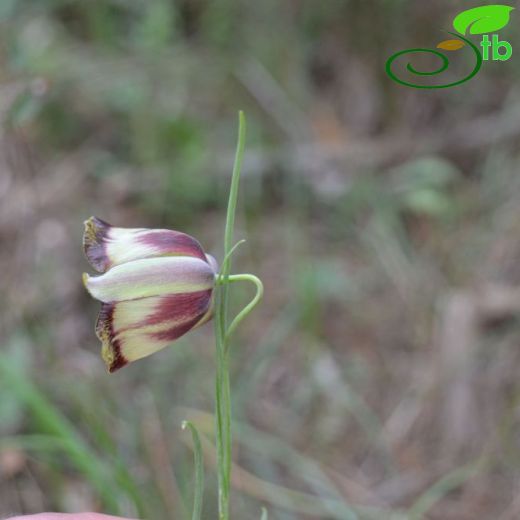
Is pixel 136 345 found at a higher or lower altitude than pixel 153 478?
higher

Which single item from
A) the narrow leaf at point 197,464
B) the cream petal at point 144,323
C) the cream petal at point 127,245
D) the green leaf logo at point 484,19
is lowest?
the narrow leaf at point 197,464

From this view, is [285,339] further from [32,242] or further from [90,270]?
[32,242]

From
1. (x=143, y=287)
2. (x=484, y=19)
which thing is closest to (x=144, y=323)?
(x=143, y=287)

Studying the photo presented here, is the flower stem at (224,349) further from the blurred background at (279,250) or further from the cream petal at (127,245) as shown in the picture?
the blurred background at (279,250)

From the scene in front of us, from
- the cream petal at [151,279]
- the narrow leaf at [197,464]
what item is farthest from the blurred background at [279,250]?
the cream petal at [151,279]

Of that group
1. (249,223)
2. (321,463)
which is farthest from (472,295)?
(249,223)

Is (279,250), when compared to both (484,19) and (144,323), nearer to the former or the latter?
(484,19)

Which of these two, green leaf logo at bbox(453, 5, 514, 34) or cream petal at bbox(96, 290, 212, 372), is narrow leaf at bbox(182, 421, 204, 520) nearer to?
cream petal at bbox(96, 290, 212, 372)
